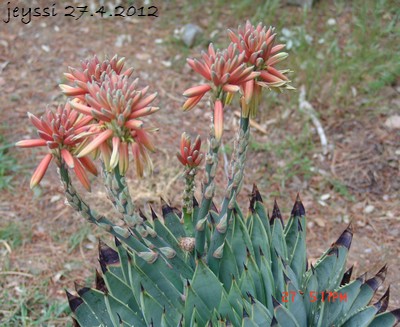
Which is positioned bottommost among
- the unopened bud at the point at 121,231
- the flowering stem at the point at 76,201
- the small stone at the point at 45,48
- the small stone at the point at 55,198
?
the small stone at the point at 55,198

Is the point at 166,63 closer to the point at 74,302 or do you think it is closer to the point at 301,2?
the point at 301,2

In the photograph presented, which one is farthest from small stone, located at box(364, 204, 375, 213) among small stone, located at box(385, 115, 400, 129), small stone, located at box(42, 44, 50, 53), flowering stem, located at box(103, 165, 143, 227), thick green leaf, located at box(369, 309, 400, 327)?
small stone, located at box(42, 44, 50, 53)

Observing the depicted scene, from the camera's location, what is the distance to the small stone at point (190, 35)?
4.68 metres

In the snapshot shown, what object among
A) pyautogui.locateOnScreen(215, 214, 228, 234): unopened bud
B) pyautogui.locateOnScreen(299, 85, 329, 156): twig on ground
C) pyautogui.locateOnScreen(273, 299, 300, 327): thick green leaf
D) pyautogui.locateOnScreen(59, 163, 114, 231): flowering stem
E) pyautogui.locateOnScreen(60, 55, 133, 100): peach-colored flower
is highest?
pyautogui.locateOnScreen(60, 55, 133, 100): peach-colored flower

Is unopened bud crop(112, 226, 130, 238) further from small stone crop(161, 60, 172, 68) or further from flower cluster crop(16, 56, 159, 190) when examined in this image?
small stone crop(161, 60, 172, 68)

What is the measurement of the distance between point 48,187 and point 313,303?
222 centimetres

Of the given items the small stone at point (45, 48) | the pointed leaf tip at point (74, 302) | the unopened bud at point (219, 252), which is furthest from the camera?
the small stone at point (45, 48)

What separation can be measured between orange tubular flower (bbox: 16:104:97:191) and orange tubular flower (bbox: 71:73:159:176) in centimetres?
4

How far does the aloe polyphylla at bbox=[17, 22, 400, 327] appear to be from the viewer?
→ 1.50m

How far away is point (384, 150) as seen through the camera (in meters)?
3.85
